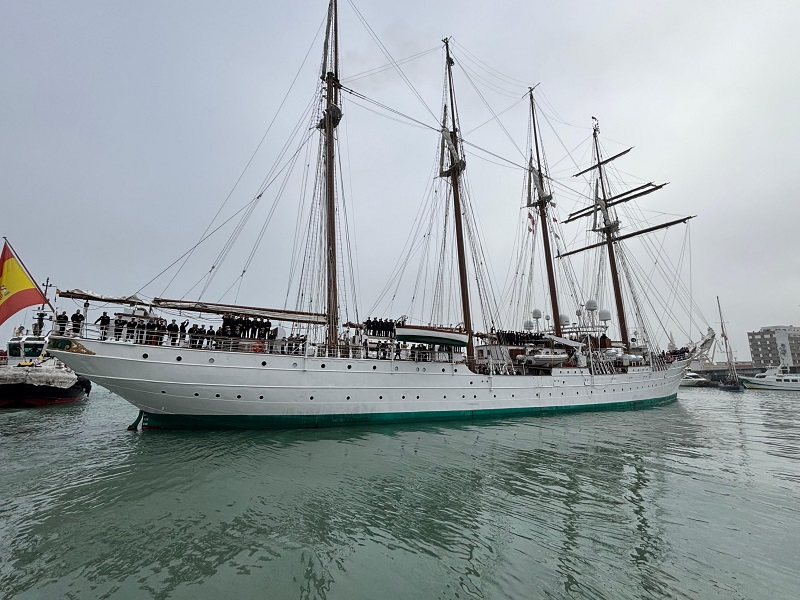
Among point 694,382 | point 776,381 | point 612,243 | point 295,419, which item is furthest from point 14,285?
point 694,382

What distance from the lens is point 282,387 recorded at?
15992mm

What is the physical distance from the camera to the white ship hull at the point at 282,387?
14.0m

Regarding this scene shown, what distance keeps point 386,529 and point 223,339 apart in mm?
11947

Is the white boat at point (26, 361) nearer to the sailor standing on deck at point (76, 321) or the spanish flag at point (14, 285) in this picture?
the spanish flag at point (14, 285)

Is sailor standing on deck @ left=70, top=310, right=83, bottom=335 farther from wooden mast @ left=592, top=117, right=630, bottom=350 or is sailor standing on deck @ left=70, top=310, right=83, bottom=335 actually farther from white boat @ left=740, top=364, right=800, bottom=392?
white boat @ left=740, top=364, right=800, bottom=392

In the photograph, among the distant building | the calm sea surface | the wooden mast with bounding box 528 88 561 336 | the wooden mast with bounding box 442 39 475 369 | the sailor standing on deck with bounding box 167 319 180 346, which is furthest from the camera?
the distant building

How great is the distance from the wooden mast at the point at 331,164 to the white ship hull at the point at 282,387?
2678 mm

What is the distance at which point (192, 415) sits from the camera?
15023mm

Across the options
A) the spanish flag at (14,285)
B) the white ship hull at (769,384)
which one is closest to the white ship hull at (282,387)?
the spanish flag at (14,285)

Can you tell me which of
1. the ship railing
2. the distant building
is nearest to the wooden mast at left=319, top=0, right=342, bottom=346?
the ship railing

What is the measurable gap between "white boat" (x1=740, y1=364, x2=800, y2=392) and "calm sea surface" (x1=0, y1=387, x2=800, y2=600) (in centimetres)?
5861

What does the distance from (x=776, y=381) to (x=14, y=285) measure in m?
85.7

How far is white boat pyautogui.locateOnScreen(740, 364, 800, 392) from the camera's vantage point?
51.6 m

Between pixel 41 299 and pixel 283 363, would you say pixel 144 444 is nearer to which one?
pixel 283 363
